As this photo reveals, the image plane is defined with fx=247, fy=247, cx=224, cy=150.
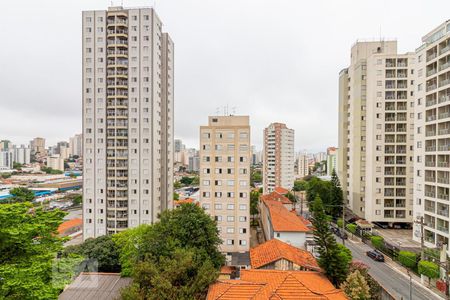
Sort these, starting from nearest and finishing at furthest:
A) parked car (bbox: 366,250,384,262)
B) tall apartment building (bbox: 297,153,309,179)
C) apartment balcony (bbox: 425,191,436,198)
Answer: parked car (bbox: 366,250,384,262) < apartment balcony (bbox: 425,191,436,198) < tall apartment building (bbox: 297,153,309,179)

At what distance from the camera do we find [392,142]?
44.0 meters

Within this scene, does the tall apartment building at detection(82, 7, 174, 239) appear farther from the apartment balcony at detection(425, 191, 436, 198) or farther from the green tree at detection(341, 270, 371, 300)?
the apartment balcony at detection(425, 191, 436, 198)

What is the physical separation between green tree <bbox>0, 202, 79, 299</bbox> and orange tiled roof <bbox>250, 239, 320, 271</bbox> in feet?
47.8

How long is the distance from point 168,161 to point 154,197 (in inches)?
308

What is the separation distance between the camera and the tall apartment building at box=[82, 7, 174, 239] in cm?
3769

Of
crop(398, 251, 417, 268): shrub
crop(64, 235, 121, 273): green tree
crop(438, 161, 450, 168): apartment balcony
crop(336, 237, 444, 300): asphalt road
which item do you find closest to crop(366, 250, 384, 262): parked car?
crop(336, 237, 444, 300): asphalt road

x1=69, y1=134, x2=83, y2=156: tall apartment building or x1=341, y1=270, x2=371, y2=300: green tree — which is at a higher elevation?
x1=69, y1=134, x2=83, y2=156: tall apartment building

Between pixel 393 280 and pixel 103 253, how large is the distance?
100.0 feet

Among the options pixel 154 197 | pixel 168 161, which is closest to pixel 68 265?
pixel 154 197

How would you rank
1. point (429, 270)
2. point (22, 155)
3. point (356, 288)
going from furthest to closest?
point (22, 155), point (429, 270), point (356, 288)

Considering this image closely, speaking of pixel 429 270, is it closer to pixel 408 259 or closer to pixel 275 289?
pixel 408 259

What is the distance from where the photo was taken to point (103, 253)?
89.4 feet

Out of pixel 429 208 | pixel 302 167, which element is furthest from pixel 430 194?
pixel 302 167

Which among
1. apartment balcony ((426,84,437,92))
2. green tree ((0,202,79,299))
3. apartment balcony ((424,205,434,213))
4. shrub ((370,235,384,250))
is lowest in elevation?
shrub ((370,235,384,250))
